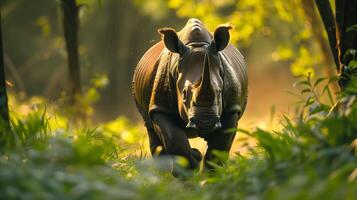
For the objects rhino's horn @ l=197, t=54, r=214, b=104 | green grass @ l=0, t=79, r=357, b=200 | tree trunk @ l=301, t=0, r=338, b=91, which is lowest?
green grass @ l=0, t=79, r=357, b=200

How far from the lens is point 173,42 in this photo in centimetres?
755

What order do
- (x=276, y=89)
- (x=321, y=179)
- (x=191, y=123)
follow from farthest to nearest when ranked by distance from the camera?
(x=276, y=89) < (x=191, y=123) < (x=321, y=179)

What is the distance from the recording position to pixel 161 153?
8406 mm

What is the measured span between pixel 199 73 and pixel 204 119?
1.45 ft

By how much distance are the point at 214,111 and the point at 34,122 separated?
173cm

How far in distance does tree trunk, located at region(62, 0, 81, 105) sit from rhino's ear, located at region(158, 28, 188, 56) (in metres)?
3.27

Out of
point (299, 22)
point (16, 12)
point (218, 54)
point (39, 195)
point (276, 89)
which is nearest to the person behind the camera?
point (39, 195)

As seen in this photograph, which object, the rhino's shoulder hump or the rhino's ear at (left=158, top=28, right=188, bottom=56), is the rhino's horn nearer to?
the rhino's ear at (left=158, top=28, right=188, bottom=56)

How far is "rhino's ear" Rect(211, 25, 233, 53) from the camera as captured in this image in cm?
749

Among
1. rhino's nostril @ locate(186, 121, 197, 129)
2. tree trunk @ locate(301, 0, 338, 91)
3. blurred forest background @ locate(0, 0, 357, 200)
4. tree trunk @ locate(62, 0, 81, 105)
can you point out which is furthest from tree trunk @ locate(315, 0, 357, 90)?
tree trunk @ locate(301, 0, 338, 91)

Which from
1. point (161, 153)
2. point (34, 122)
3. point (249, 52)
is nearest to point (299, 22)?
point (161, 153)

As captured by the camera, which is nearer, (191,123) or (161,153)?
(191,123)

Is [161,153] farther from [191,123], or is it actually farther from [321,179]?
[321,179]

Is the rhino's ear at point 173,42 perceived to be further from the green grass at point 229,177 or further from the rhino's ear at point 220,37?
the green grass at point 229,177
